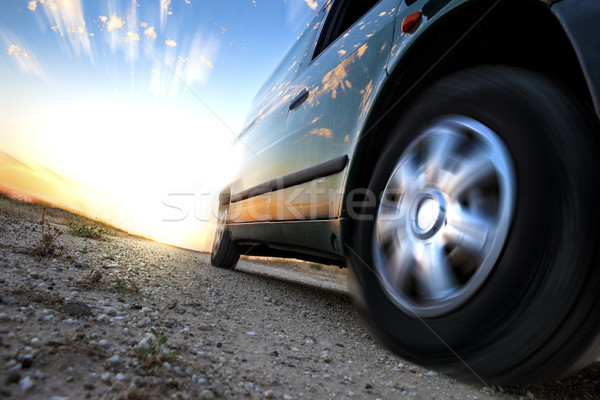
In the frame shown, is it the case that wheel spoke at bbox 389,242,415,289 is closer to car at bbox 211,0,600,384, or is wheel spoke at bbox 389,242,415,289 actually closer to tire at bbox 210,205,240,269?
car at bbox 211,0,600,384

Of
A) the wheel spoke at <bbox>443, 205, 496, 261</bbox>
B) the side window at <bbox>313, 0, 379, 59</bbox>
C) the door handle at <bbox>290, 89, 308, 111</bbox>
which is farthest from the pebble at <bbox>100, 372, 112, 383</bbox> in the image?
the side window at <bbox>313, 0, 379, 59</bbox>

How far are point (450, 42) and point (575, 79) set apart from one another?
1.51ft

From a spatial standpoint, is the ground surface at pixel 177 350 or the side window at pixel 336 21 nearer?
the ground surface at pixel 177 350

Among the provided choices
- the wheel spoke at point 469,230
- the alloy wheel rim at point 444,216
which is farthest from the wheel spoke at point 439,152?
the wheel spoke at point 469,230

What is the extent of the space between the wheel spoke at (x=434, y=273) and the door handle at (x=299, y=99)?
1364 mm

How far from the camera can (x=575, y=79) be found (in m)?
1.02

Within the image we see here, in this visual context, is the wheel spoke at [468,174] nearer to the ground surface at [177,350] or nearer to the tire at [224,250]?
the ground surface at [177,350]

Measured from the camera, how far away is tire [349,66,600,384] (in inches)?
34.1

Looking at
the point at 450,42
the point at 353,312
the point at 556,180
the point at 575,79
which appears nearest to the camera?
the point at 556,180

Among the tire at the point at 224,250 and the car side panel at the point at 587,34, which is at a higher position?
the car side panel at the point at 587,34

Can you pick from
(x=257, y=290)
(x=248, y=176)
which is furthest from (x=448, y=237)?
(x=248, y=176)

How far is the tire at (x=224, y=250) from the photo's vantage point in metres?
3.96

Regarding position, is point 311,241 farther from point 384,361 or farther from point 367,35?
point 367,35

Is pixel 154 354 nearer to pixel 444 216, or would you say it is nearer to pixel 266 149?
→ pixel 444 216
